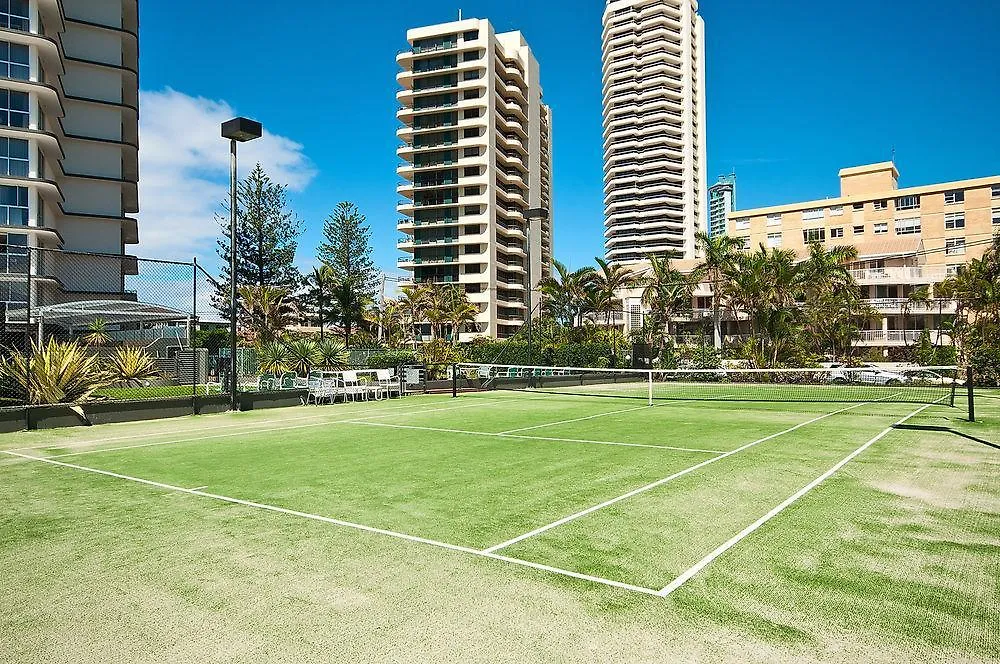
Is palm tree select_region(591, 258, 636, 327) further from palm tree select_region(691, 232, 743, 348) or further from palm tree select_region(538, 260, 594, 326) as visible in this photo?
palm tree select_region(691, 232, 743, 348)

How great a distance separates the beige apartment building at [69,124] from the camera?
135 feet

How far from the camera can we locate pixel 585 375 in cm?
3619

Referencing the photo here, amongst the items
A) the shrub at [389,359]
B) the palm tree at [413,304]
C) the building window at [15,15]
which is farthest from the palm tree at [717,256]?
the building window at [15,15]

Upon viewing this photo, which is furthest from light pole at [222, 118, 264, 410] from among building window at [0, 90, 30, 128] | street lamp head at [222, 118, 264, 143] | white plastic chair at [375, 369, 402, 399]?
building window at [0, 90, 30, 128]

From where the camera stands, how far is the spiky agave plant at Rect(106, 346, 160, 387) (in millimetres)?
18297

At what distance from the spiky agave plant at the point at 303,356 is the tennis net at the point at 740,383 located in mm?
5872

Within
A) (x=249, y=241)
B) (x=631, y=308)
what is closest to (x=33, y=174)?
(x=249, y=241)

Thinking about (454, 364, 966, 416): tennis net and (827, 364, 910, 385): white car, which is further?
(827, 364, 910, 385): white car

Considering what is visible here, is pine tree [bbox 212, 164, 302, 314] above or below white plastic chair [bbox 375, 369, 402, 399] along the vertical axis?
above

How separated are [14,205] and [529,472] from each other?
4221cm

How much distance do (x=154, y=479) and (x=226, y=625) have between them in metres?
5.54

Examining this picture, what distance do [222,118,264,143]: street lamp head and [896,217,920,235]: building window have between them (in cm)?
7002

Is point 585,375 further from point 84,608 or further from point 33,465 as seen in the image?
point 84,608

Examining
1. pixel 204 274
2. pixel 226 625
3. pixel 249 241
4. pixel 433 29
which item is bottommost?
→ pixel 226 625
